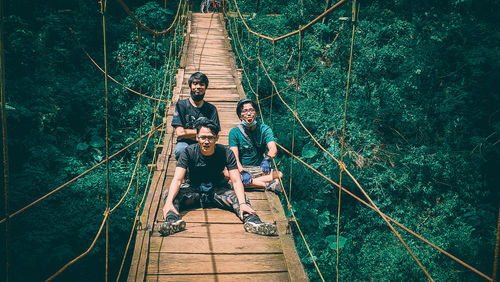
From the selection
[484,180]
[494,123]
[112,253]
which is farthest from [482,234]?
[112,253]

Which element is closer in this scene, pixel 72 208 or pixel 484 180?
pixel 72 208

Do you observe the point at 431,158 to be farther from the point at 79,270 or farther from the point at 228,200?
the point at 79,270

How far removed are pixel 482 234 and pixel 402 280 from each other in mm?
1319

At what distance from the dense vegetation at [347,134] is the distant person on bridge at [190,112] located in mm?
1391

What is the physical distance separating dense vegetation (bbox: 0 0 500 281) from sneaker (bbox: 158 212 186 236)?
1916mm

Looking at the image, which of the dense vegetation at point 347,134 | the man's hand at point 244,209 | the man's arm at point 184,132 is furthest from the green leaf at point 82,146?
the man's hand at point 244,209

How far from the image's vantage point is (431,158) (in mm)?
5055

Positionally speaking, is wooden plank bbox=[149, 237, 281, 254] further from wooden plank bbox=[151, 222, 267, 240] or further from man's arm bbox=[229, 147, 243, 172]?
man's arm bbox=[229, 147, 243, 172]

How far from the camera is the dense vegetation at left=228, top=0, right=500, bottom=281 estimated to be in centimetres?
443

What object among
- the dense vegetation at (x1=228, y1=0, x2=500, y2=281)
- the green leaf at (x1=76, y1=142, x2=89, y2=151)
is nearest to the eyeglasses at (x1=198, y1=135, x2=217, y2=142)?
the dense vegetation at (x1=228, y1=0, x2=500, y2=281)

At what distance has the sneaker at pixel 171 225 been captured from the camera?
197 centimetres

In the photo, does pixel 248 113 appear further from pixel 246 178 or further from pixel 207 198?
pixel 207 198

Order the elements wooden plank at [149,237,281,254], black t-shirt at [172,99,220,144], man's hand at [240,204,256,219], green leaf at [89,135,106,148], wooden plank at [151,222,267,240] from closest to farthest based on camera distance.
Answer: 1. wooden plank at [149,237,281,254]
2. wooden plank at [151,222,267,240]
3. man's hand at [240,204,256,219]
4. black t-shirt at [172,99,220,144]
5. green leaf at [89,135,106,148]

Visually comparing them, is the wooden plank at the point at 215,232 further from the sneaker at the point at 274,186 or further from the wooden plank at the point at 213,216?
the sneaker at the point at 274,186
